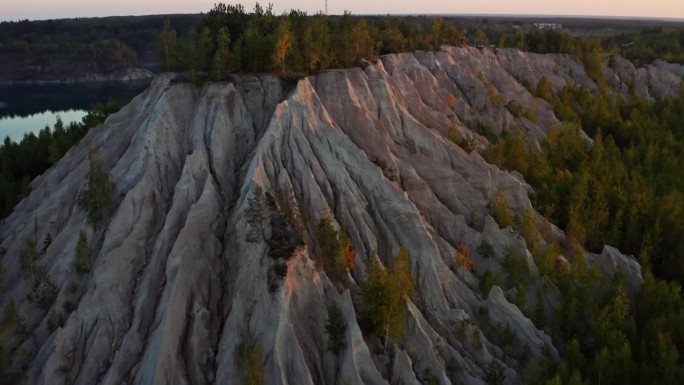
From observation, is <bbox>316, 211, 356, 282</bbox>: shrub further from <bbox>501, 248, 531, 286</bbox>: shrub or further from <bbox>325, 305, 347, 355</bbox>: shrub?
<bbox>501, 248, 531, 286</bbox>: shrub

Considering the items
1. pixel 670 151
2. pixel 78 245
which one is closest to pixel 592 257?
pixel 670 151

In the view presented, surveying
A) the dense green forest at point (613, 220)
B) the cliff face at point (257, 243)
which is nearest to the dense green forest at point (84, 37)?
the dense green forest at point (613, 220)

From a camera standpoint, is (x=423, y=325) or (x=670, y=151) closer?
(x=423, y=325)

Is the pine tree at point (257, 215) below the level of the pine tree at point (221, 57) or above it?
below

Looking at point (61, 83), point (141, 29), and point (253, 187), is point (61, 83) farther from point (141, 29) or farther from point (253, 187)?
point (253, 187)

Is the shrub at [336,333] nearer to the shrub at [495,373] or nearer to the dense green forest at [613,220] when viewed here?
the shrub at [495,373]

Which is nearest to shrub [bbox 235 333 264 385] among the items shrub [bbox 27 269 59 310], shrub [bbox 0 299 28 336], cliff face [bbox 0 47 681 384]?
cliff face [bbox 0 47 681 384]

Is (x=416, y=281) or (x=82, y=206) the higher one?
(x=82, y=206)

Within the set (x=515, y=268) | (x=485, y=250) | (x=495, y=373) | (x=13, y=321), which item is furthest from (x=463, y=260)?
(x=13, y=321)
